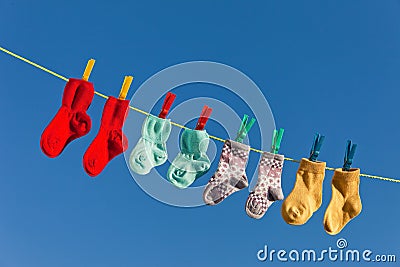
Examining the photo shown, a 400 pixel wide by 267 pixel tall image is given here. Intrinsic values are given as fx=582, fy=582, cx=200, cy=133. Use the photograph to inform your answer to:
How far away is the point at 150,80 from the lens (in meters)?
Answer: 2.61

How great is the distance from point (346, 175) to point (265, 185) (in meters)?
0.42

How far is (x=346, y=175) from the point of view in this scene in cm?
291

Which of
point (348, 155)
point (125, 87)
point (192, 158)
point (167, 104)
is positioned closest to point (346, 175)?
point (348, 155)

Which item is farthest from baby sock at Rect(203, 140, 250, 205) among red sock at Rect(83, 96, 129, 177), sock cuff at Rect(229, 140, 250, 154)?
red sock at Rect(83, 96, 129, 177)

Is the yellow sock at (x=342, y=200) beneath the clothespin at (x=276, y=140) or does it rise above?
beneath

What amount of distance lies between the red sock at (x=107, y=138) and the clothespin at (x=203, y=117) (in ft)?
1.22

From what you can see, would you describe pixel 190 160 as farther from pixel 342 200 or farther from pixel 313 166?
pixel 342 200

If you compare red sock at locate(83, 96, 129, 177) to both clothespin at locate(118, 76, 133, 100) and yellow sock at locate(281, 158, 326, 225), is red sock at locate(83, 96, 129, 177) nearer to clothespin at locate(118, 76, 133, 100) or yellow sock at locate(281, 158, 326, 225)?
clothespin at locate(118, 76, 133, 100)

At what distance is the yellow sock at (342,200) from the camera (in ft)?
9.59

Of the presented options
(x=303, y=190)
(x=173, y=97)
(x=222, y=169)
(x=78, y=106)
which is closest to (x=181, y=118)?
(x=173, y=97)

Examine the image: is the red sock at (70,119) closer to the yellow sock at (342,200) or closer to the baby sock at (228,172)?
the baby sock at (228,172)

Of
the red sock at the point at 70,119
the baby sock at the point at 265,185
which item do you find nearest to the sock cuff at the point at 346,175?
the baby sock at the point at 265,185

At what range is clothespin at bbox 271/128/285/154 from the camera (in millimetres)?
2773

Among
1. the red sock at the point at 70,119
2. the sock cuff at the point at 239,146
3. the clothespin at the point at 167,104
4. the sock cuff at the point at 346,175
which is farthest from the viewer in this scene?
the sock cuff at the point at 346,175
